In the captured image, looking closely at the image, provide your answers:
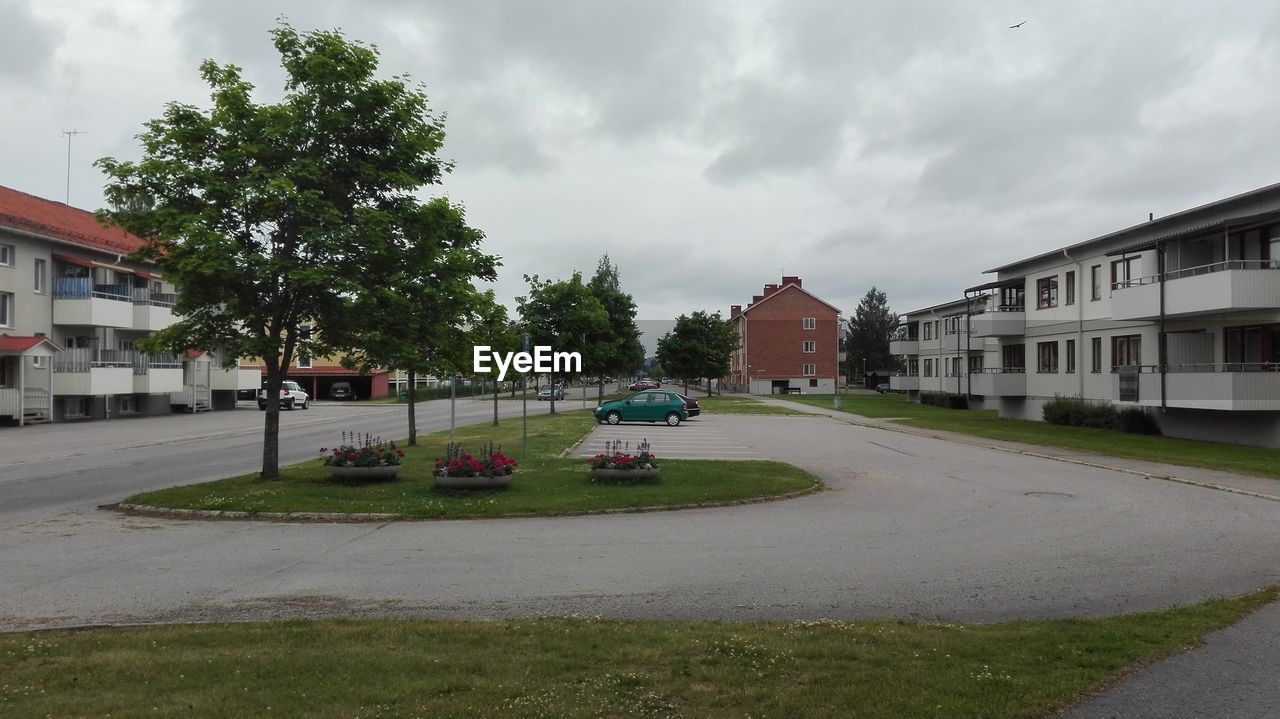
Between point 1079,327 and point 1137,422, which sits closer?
point 1137,422

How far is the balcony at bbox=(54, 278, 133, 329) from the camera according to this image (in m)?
38.0

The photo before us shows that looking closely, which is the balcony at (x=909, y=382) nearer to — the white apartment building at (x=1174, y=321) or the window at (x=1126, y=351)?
the white apartment building at (x=1174, y=321)

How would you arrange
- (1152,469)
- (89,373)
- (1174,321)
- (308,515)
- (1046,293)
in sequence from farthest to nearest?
(1046,293), (89,373), (1174,321), (1152,469), (308,515)

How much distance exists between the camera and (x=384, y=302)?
49.5 feet

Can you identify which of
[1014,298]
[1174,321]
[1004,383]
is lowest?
[1004,383]

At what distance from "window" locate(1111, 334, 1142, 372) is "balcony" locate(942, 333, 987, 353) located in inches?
711

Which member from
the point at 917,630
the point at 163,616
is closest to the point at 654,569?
the point at 917,630

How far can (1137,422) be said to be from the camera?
3186 centimetres

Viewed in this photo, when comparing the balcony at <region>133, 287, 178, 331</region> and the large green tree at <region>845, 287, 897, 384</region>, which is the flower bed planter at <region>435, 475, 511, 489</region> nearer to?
the balcony at <region>133, 287, 178, 331</region>

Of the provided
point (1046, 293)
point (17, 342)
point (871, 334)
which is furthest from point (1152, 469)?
point (871, 334)

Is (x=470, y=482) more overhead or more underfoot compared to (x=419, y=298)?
more underfoot

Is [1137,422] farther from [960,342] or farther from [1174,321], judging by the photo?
[960,342]

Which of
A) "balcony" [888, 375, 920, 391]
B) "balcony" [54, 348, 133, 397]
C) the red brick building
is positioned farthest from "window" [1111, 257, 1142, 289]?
the red brick building

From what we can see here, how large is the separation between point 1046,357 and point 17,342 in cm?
4475
